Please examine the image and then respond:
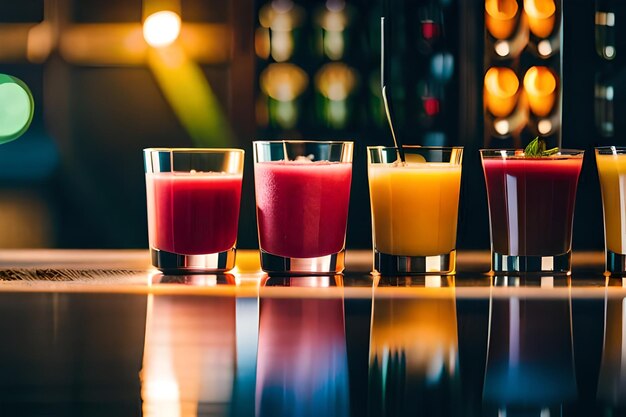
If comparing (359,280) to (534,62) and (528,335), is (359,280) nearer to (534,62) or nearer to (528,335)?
(528,335)

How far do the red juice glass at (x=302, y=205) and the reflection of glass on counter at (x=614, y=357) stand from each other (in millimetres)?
498

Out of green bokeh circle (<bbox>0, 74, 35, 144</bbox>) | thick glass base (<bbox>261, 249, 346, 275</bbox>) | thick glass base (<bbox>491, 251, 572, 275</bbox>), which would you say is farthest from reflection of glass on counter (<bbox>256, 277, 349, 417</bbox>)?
green bokeh circle (<bbox>0, 74, 35, 144</bbox>)

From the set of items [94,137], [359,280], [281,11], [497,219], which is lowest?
[359,280]

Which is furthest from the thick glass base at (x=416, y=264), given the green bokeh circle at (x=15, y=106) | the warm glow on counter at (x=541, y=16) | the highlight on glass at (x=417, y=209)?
the green bokeh circle at (x=15, y=106)

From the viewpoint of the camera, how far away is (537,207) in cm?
153

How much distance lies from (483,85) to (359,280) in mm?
741

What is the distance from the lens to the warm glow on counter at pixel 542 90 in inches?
78.9

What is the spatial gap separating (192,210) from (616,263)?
→ 31.4 inches

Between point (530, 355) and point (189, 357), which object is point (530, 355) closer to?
point (530, 355)

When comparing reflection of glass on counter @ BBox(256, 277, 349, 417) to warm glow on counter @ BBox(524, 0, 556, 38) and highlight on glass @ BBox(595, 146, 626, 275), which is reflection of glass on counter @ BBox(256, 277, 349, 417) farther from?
warm glow on counter @ BBox(524, 0, 556, 38)

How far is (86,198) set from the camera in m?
2.07

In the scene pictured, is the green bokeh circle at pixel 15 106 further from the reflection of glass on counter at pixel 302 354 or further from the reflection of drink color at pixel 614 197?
the reflection of drink color at pixel 614 197

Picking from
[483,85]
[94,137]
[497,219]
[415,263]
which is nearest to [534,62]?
[483,85]

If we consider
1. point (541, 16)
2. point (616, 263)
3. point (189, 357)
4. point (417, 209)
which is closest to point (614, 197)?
point (616, 263)
